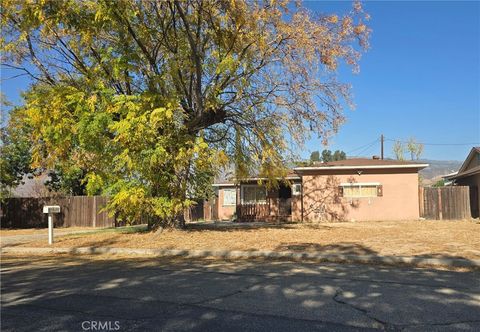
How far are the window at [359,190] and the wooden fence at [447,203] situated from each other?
2.98 m

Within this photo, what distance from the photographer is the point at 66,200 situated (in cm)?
2972

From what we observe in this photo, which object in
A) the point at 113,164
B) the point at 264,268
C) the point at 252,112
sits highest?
the point at 252,112

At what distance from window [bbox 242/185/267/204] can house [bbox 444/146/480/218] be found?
513 inches

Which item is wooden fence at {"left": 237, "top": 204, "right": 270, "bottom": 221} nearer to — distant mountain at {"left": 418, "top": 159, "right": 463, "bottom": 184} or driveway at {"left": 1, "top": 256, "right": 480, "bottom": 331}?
driveway at {"left": 1, "top": 256, "right": 480, "bottom": 331}

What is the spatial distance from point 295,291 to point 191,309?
1.91 m

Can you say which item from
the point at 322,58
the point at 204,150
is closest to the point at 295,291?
the point at 204,150

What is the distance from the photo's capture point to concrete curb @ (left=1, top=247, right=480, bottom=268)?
10750mm

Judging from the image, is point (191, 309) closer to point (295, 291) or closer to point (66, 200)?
point (295, 291)

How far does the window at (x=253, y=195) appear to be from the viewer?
105 feet

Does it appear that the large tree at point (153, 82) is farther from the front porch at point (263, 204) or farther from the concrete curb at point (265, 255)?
the front porch at point (263, 204)

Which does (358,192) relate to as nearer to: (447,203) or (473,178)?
(447,203)

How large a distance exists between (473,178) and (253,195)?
1463cm

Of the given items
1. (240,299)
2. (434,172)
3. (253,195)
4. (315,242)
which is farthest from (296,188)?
(434,172)

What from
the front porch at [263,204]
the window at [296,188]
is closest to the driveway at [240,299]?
the front porch at [263,204]
